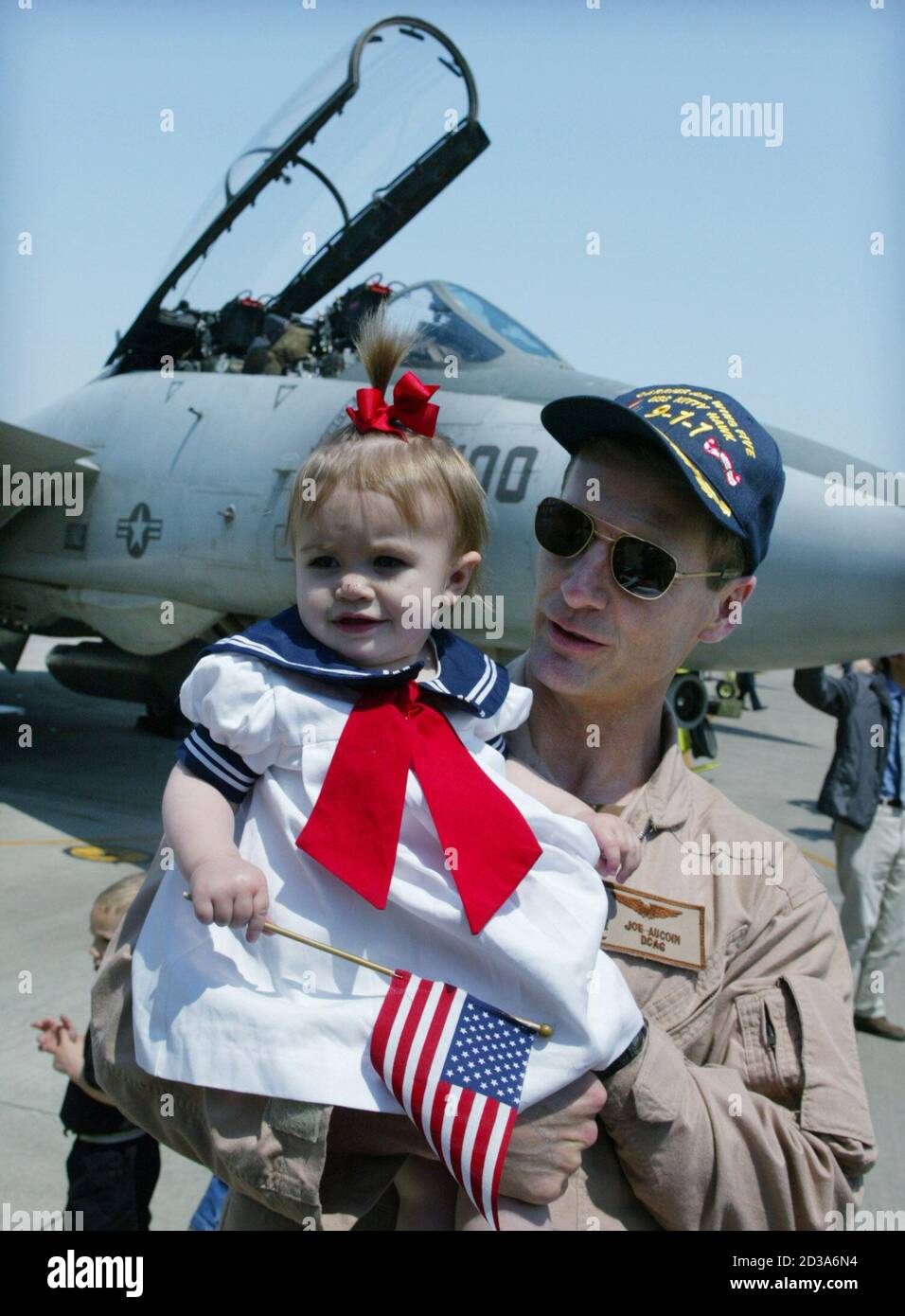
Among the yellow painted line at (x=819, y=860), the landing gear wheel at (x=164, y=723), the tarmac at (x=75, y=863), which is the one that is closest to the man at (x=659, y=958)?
the tarmac at (x=75, y=863)

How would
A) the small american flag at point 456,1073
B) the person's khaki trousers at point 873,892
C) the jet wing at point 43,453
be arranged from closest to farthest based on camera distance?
the small american flag at point 456,1073 < the person's khaki trousers at point 873,892 < the jet wing at point 43,453

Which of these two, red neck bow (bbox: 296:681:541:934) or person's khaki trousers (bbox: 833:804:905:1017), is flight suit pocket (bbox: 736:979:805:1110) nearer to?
red neck bow (bbox: 296:681:541:934)

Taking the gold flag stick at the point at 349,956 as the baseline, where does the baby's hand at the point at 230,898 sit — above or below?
above

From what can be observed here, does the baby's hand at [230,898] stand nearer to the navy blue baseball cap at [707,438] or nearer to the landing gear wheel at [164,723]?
the navy blue baseball cap at [707,438]

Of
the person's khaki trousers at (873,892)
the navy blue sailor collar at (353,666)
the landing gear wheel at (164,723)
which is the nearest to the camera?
the navy blue sailor collar at (353,666)

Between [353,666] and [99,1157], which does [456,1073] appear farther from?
[99,1157]

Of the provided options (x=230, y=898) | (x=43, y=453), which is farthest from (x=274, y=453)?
(x=230, y=898)

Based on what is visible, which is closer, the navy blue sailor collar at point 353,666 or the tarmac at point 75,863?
the navy blue sailor collar at point 353,666

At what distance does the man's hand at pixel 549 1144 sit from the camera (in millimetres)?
1432

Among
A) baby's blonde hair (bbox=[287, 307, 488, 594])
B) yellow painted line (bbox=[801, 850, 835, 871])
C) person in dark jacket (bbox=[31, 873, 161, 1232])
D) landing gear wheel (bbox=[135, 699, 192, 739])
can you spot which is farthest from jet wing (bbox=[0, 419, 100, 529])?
baby's blonde hair (bbox=[287, 307, 488, 594])

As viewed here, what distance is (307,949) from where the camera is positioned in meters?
1.52

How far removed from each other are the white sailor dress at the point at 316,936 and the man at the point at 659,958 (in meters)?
0.07

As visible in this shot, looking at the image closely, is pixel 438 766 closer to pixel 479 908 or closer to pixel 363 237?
pixel 479 908

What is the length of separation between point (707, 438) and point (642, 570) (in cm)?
25
